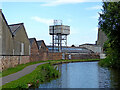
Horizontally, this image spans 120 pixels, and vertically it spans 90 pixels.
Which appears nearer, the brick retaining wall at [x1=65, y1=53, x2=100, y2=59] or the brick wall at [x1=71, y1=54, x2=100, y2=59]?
the brick retaining wall at [x1=65, y1=53, x2=100, y2=59]

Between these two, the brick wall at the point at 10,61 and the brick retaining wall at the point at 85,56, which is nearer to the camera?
the brick wall at the point at 10,61

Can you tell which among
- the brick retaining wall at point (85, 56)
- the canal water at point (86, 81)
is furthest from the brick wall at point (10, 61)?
the brick retaining wall at point (85, 56)

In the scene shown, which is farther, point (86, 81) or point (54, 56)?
point (54, 56)

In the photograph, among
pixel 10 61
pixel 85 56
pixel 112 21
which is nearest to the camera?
pixel 112 21

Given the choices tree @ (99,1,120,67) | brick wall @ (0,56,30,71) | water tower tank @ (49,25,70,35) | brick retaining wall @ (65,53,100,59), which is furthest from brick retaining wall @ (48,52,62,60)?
tree @ (99,1,120,67)

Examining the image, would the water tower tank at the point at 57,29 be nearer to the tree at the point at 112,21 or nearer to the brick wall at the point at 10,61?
the brick wall at the point at 10,61

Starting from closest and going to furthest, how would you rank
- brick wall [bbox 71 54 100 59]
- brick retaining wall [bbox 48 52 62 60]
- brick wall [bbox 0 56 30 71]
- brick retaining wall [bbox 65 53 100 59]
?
brick wall [bbox 0 56 30 71]
brick retaining wall [bbox 48 52 62 60]
brick retaining wall [bbox 65 53 100 59]
brick wall [bbox 71 54 100 59]

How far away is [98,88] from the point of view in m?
15.8

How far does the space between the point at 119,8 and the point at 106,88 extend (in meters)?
13.5

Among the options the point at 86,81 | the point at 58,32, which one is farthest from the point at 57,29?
A: the point at 86,81

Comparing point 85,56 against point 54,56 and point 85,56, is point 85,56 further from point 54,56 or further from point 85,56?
point 54,56

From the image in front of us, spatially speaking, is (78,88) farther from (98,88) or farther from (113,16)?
(113,16)

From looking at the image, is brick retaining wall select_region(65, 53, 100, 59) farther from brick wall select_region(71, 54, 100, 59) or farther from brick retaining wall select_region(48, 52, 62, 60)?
brick retaining wall select_region(48, 52, 62, 60)

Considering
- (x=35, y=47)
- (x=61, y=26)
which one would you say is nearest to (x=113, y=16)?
(x=35, y=47)
